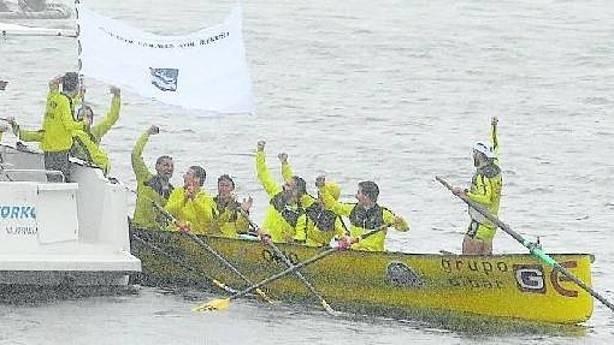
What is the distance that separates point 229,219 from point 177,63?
228 centimetres

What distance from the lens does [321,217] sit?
62.2ft

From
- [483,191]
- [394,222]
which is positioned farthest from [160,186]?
[483,191]

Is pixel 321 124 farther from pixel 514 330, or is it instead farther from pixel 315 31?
pixel 514 330

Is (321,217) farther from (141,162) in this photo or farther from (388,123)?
(388,123)

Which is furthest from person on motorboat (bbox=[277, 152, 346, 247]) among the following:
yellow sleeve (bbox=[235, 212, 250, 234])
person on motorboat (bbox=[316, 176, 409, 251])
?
→ yellow sleeve (bbox=[235, 212, 250, 234])

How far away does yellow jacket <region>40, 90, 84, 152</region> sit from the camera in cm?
1914

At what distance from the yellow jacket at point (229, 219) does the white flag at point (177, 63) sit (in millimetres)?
1802

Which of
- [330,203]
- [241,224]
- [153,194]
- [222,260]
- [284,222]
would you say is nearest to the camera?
[222,260]

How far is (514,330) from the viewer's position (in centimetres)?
1764

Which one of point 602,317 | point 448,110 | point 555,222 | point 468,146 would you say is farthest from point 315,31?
point 602,317

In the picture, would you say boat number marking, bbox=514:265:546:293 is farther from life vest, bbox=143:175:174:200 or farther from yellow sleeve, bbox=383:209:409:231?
life vest, bbox=143:175:174:200

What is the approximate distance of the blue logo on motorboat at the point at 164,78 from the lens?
18156 millimetres

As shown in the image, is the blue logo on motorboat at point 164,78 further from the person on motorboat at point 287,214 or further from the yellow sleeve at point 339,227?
the yellow sleeve at point 339,227

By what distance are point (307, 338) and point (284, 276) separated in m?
1.06
